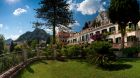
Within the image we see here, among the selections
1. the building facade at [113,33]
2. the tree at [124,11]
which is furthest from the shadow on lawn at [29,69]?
the tree at [124,11]

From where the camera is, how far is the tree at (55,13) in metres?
47.6

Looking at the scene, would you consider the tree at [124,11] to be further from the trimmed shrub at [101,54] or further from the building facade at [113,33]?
the trimmed shrub at [101,54]

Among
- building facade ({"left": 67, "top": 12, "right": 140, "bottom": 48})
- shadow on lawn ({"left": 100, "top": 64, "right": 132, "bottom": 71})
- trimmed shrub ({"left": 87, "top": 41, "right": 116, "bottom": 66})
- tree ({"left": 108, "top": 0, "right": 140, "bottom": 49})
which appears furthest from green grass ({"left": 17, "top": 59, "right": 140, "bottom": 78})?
building facade ({"left": 67, "top": 12, "right": 140, "bottom": 48})

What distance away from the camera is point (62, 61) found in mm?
27922

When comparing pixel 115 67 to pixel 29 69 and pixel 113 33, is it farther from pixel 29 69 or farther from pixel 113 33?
pixel 113 33

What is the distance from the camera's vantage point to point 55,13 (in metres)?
47.4

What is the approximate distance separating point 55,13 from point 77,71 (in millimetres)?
25322

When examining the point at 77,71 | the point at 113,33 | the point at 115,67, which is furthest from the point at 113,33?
the point at 77,71

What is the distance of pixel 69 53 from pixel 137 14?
15203mm

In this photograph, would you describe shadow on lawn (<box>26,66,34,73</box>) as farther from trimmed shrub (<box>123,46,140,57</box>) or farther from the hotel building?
the hotel building

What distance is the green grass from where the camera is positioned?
21234 millimetres

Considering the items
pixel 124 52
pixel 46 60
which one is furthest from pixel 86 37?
pixel 46 60


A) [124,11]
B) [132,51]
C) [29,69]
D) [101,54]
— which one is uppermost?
[124,11]

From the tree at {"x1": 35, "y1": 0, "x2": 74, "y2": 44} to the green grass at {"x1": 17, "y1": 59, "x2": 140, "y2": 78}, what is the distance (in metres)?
22.2
